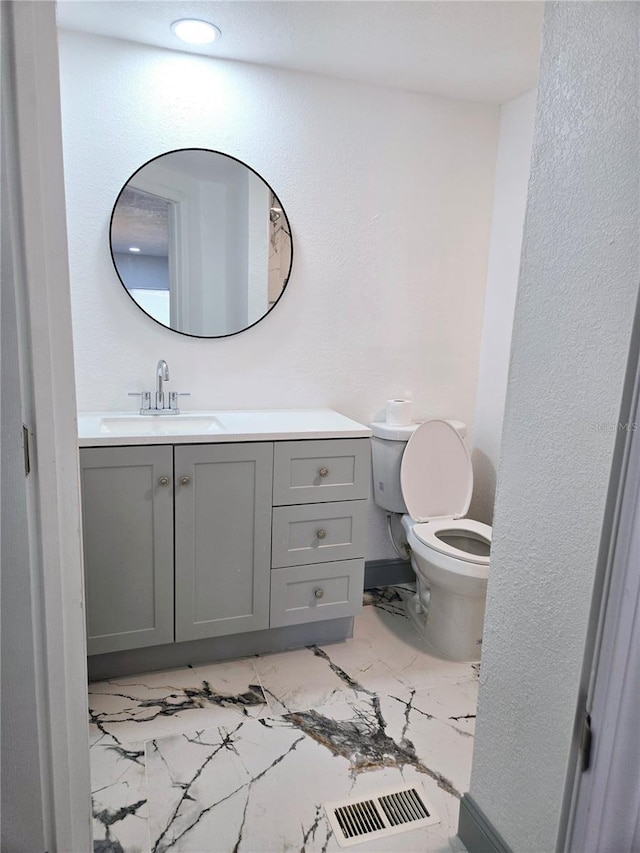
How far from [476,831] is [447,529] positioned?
1.14 m

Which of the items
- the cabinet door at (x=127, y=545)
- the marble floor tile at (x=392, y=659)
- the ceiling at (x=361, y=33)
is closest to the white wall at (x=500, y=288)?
the ceiling at (x=361, y=33)

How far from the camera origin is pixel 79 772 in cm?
98

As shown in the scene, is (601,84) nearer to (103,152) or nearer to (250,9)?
(250,9)

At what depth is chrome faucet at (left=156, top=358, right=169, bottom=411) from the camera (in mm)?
2242

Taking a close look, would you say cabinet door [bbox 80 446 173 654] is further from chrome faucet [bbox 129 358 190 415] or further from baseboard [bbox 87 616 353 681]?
chrome faucet [bbox 129 358 190 415]

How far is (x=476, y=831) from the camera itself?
1371 millimetres

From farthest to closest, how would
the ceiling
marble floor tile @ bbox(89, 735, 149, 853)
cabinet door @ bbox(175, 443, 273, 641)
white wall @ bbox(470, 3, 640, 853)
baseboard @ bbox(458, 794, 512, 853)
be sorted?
cabinet door @ bbox(175, 443, 273, 641) → the ceiling → marble floor tile @ bbox(89, 735, 149, 853) → baseboard @ bbox(458, 794, 512, 853) → white wall @ bbox(470, 3, 640, 853)

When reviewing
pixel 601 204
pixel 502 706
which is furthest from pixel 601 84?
pixel 502 706

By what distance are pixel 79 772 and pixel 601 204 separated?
133 centimetres

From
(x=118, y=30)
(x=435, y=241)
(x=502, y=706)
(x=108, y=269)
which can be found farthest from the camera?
(x=435, y=241)

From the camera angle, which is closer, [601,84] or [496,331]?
[601,84]

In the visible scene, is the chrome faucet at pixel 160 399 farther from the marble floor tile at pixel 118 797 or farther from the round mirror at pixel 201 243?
the marble floor tile at pixel 118 797

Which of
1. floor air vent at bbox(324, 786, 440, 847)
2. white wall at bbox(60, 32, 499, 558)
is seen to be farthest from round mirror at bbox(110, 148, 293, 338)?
floor air vent at bbox(324, 786, 440, 847)

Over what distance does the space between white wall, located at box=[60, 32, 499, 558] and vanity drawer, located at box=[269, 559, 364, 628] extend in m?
0.53
